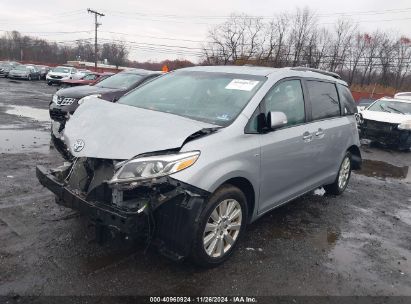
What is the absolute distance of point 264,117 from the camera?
4008 mm

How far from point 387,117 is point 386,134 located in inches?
24.0

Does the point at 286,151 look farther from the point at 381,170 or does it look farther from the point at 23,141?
the point at 23,141

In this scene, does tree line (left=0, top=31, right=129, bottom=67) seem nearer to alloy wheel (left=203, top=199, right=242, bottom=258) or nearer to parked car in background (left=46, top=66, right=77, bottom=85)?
parked car in background (left=46, top=66, right=77, bottom=85)

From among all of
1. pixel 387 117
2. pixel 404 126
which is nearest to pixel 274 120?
pixel 404 126

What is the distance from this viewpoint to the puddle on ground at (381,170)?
8.43m

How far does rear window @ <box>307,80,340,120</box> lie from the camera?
201 inches

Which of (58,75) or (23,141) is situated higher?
(58,75)

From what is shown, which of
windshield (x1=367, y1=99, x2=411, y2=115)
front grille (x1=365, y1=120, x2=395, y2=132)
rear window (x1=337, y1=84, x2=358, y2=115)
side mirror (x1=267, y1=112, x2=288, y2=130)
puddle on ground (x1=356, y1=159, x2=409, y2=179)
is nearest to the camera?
side mirror (x1=267, y1=112, x2=288, y2=130)

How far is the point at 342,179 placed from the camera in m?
6.35

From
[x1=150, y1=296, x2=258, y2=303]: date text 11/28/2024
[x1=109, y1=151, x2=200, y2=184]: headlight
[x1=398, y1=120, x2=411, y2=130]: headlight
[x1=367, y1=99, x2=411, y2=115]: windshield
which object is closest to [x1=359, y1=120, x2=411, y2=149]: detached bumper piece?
[x1=398, y1=120, x2=411, y2=130]: headlight

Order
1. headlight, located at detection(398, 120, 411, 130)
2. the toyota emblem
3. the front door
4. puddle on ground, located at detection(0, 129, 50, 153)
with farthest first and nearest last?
headlight, located at detection(398, 120, 411, 130), puddle on ground, located at detection(0, 129, 50, 153), the front door, the toyota emblem

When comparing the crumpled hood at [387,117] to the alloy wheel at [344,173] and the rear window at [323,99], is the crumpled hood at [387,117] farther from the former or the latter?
the rear window at [323,99]

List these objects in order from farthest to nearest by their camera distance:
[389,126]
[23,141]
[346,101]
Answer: [389,126]
[23,141]
[346,101]

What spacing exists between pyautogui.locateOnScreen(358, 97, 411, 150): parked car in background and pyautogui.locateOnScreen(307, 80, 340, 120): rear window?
6.86 meters
